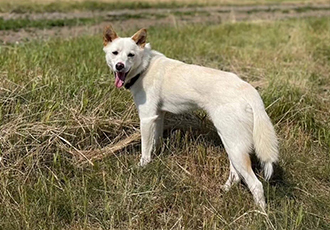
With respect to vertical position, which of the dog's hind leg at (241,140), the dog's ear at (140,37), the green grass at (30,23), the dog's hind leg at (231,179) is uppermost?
the dog's ear at (140,37)

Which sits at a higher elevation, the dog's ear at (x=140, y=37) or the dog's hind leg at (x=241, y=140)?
the dog's ear at (x=140, y=37)

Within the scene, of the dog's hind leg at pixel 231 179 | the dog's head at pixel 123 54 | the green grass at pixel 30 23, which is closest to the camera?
the dog's hind leg at pixel 231 179

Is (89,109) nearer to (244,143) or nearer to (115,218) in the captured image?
(115,218)

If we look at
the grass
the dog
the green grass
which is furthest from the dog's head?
the grass

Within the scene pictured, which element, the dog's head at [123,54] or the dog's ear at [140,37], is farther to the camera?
the dog's ear at [140,37]

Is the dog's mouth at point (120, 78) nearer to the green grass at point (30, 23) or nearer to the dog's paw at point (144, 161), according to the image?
the dog's paw at point (144, 161)

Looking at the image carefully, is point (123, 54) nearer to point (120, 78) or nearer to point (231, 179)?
point (120, 78)

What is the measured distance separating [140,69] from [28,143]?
124 cm

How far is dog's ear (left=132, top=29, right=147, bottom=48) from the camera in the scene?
372cm

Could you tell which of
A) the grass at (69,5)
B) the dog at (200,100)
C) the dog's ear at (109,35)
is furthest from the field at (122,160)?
the grass at (69,5)

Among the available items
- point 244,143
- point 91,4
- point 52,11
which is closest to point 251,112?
point 244,143

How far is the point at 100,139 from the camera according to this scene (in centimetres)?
406

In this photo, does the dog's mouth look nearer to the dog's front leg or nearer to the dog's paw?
the dog's front leg

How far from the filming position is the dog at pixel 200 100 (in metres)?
3.08
